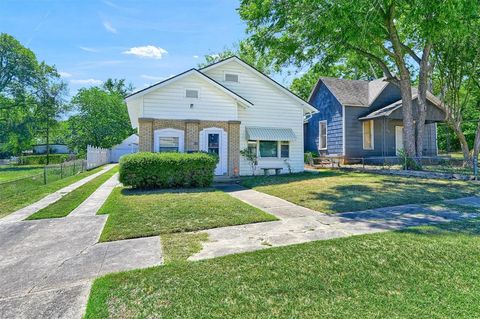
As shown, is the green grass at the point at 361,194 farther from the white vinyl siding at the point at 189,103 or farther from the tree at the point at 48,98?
the tree at the point at 48,98

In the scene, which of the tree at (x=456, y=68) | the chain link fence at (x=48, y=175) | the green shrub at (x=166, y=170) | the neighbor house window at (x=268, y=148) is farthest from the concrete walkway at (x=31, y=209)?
the tree at (x=456, y=68)

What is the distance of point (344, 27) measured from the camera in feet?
39.6

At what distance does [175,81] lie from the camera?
47.2 ft

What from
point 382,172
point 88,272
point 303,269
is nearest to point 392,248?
point 303,269

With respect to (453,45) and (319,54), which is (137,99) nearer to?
(319,54)

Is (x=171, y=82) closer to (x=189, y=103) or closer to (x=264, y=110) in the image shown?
(x=189, y=103)

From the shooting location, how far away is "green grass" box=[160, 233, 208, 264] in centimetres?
427

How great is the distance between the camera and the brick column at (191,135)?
14458 mm

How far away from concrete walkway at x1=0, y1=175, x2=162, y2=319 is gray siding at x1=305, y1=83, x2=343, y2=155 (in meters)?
18.4

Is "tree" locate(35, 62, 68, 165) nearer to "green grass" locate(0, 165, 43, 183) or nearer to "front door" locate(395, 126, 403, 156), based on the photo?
"green grass" locate(0, 165, 43, 183)

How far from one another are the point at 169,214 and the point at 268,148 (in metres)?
11.1

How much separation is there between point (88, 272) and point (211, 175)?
8.04 meters

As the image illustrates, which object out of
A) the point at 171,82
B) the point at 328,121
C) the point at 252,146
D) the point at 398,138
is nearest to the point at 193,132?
the point at 171,82

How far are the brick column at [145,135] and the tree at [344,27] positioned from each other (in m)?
7.49
